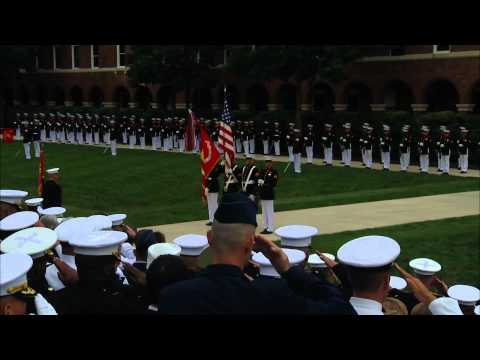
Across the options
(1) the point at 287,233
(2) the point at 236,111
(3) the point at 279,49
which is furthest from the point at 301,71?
(1) the point at 287,233

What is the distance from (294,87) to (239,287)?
34.4 m

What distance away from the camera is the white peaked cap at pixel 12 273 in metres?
2.87

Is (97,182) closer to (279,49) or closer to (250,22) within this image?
→ (279,49)

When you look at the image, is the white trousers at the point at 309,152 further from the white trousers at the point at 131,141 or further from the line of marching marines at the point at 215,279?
the line of marching marines at the point at 215,279

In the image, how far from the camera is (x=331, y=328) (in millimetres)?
2398

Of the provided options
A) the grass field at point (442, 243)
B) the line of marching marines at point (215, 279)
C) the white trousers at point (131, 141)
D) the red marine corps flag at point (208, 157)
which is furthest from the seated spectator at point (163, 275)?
the white trousers at point (131, 141)

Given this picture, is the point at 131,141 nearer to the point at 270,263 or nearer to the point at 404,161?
the point at 404,161

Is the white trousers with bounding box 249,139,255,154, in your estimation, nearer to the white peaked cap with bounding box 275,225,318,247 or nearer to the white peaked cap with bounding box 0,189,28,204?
the white peaked cap with bounding box 0,189,28,204

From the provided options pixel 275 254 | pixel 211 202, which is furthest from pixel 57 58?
pixel 275 254

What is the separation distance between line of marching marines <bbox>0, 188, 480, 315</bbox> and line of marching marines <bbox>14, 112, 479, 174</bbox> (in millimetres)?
19964

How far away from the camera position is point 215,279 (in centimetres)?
282

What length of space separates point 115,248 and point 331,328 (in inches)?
72.5

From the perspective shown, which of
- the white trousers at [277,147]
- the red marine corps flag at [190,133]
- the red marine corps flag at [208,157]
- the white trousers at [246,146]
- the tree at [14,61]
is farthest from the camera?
the tree at [14,61]

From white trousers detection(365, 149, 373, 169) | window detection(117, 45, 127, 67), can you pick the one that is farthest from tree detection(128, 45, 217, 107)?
white trousers detection(365, 149, 373, 169)
